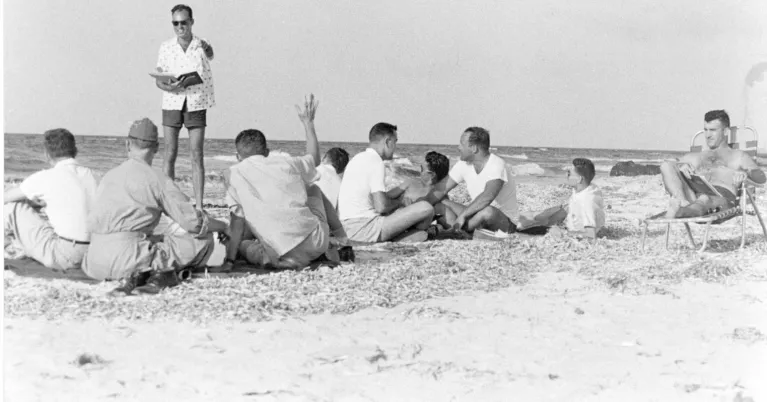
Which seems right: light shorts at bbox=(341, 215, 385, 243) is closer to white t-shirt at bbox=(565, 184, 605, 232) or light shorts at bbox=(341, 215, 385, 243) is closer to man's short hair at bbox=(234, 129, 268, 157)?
man's short hair at bbox=(234, 129, 268, 157)

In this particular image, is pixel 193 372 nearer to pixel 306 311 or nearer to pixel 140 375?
pixel 140 375

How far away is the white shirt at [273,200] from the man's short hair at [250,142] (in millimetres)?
112

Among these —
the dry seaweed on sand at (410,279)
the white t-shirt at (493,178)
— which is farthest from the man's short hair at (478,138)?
the dry seaweed on sand at (410,279)

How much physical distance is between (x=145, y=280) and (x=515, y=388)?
8.74 feet

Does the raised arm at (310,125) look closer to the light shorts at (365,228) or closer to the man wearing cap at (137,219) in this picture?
the light shorts at (365,228)

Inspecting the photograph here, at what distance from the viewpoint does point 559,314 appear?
464 cm

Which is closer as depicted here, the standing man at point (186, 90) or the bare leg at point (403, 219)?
the standing man at point (186, 90)

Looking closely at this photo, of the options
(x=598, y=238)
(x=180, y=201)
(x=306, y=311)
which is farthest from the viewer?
(x=598, y=238)

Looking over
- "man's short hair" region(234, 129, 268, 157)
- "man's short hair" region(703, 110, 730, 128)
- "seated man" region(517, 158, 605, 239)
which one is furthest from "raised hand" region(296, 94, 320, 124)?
"man's short hair" region(703, 110, 730, 128)

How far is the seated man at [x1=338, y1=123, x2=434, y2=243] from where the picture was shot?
23.1ft

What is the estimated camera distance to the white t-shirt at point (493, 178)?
771 cm

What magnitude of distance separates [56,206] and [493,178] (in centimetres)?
416

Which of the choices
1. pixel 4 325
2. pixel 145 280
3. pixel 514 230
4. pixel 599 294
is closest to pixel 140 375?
pixel 4 325

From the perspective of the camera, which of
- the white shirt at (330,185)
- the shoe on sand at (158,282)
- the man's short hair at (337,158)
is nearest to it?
the shoe on sand at (158,282)
